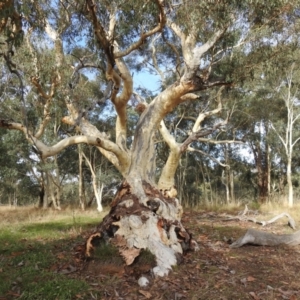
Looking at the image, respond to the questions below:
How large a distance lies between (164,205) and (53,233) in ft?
10.8

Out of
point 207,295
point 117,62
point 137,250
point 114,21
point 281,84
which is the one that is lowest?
point 207,295

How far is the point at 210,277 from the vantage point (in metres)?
4.51

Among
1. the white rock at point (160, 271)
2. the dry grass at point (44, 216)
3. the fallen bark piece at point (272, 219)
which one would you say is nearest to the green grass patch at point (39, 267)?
the white rock at point (160, 271)

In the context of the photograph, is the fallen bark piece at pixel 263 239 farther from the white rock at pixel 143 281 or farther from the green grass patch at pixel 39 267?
the green grass patch at pixel 39 267

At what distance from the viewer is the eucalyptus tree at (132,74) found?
5348mm

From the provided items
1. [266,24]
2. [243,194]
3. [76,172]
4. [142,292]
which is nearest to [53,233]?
[142,292]

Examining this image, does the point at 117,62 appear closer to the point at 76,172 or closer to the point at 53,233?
the point at 53,233

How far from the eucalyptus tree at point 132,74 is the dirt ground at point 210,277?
225mm

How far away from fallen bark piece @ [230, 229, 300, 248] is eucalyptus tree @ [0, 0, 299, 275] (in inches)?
35.0

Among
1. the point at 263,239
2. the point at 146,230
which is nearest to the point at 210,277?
the point at 146,230

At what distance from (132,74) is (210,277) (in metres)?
4.45

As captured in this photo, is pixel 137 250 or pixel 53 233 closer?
pixel 137 250

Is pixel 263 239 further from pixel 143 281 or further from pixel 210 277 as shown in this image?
pixel 143 281

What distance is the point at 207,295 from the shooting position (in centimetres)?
393
